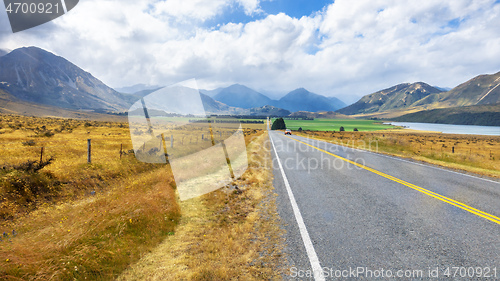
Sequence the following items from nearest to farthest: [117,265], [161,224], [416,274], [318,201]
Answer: [416,274]
[117,265]
[161,224]
[318,201]

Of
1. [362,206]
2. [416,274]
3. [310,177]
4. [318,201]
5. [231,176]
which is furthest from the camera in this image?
[231,176]

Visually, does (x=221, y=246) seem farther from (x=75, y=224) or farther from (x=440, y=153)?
(x=440, y=153)

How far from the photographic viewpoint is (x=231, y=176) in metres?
11.9

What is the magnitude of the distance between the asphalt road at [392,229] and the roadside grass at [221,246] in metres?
0.43

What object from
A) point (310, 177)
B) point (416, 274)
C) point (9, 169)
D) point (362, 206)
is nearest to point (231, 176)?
point (310, 177)

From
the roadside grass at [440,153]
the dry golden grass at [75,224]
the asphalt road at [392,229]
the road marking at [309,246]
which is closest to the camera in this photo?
the road marking at [309,246]

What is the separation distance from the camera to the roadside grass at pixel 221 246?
12.7 ft

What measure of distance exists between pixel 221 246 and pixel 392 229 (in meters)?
3.87

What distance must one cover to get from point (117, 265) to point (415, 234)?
615 cm

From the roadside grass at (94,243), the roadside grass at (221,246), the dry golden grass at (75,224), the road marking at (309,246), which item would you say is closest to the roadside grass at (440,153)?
the road marking at (309,246)

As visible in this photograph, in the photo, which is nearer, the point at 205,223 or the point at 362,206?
the point at 205,223

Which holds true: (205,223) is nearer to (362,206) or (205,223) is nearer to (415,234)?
(362,206)

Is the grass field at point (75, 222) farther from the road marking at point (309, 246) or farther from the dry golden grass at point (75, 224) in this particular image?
the road marking at point (309, 246)

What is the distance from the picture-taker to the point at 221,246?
187 inches
